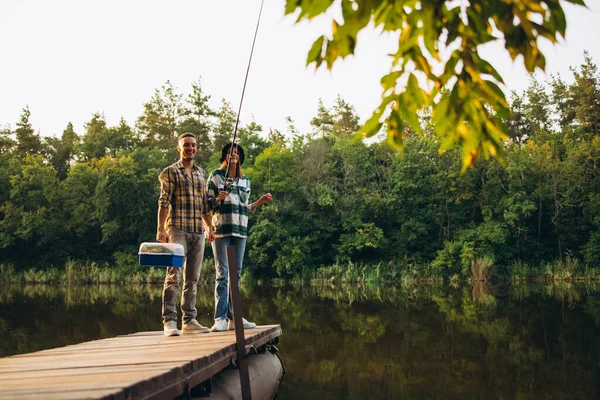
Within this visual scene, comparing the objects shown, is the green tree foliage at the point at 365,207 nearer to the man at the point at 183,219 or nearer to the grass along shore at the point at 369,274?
the grass along shore at the point at 369,274

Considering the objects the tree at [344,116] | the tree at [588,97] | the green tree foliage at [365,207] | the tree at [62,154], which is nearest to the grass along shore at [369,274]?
the green tree foliage at [365,207]

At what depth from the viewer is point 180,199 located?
534cm

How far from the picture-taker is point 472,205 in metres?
34.4

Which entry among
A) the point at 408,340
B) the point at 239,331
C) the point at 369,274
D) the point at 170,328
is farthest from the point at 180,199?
the point at 369,274

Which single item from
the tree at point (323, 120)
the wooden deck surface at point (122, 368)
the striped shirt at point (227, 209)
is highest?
the tree at point (323, 120)

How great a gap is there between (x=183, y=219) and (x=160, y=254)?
549mm

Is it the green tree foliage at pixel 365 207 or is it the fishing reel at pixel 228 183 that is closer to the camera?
the fishing reel at pixel 228 183

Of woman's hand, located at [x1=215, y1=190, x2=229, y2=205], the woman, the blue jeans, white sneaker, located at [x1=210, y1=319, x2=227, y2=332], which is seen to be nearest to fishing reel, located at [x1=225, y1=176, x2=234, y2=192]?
the woman

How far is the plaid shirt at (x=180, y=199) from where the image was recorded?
17.4 feet

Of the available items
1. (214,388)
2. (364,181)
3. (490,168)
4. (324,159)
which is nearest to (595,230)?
(490,168)

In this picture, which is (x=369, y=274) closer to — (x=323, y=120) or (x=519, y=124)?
(x=519, y=124)

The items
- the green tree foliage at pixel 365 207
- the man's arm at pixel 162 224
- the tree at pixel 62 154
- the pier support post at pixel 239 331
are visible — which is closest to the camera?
the pier support post at pixel 239 331

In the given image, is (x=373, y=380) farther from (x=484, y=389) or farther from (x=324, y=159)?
(x=324, y=159)

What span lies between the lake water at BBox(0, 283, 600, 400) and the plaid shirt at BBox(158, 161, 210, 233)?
202 centimetres
